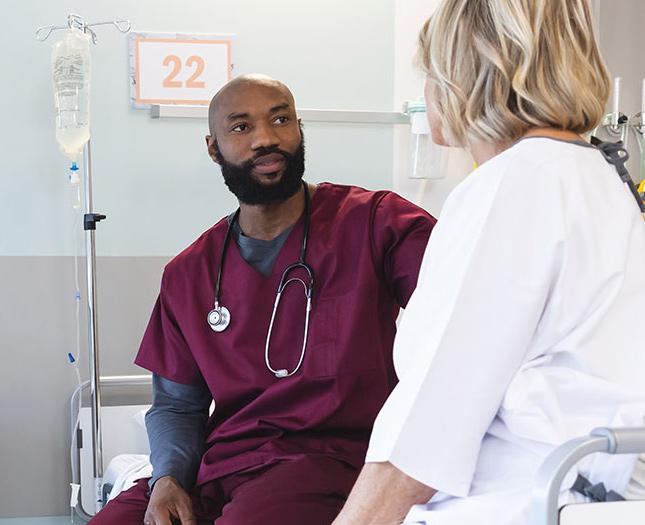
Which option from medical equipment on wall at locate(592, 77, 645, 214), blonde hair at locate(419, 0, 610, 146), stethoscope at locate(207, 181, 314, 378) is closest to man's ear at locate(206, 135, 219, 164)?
stethoscope at locate(207, 181, 314, 378)

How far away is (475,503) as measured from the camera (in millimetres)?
1048

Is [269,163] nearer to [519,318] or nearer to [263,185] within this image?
[263,185]

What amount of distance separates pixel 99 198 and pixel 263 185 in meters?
1.21

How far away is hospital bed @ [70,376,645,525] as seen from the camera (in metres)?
0.91

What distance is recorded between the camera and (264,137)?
2008mm

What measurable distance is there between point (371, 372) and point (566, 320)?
2.48 ft

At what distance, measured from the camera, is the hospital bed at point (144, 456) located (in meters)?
0.91

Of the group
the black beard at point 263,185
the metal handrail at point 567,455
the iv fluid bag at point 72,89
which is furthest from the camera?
the iv fluid bag at point 72,89

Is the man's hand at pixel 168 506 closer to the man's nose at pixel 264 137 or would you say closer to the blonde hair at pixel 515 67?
the man's nose at pixel 264 137

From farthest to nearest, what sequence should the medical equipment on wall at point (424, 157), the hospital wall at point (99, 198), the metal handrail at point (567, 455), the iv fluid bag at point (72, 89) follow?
1. the medical equipment on wall at point (424, 157)
2. the hospital wall at point (99, 198)
3. the iv fluid bag at point (72, 89)
4. the metal handrail at point (567, 455)

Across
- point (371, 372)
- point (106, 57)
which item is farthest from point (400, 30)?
point (371, 372)

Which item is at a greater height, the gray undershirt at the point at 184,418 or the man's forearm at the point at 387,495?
the man's forearm at the point at 387,495

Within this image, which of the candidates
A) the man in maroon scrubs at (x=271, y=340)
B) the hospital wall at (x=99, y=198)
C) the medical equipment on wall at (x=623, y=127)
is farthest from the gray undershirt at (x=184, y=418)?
the medical equipment on wall at (x=623, y=127)

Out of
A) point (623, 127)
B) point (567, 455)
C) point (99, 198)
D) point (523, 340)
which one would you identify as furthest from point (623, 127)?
point (567, 455)
